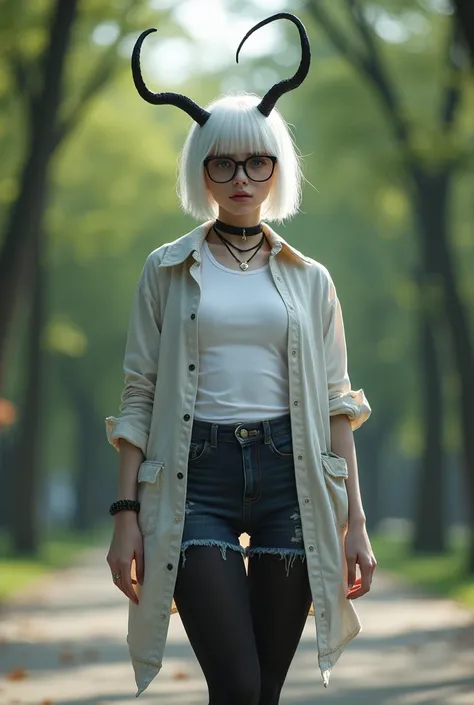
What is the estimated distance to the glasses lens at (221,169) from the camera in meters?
4.53

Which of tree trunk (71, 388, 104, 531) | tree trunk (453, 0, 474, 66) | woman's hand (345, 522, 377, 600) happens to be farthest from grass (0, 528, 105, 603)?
woman's hand (345, 522, 377, 600)

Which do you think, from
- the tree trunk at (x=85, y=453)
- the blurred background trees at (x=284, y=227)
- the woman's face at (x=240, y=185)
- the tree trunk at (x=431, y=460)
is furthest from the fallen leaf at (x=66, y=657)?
the tree trunk at (x=85, y=453)

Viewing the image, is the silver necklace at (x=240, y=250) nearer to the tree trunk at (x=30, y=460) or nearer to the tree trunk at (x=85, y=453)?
the tree trunk at (x=30, y=460)

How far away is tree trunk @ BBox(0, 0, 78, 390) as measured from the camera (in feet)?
51.9

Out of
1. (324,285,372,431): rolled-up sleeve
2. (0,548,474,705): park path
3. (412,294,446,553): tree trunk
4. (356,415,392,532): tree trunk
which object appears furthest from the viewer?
(356,415,392,532): tree trunk

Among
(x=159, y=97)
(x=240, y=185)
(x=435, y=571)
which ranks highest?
(x=159, y=97)

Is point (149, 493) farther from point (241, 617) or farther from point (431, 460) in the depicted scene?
point (431, 460)

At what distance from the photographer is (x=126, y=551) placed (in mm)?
4320

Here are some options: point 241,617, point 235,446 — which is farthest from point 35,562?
point 241,617

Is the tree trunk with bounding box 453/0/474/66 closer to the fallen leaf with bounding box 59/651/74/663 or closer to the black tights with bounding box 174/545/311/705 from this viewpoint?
the fallen leaf with bounding box 59/651/74/663

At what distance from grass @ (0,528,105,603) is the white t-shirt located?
11957mm

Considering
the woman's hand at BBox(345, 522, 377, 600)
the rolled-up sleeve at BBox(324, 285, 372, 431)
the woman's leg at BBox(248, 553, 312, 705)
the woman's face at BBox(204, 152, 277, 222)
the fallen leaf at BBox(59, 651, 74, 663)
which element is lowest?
the fallen leaf at BBox(59, 651, 74, 663)

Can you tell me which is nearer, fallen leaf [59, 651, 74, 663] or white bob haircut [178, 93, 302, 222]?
white bob haircut [178, 93, 302, 222]

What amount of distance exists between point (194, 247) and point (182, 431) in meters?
0.57
